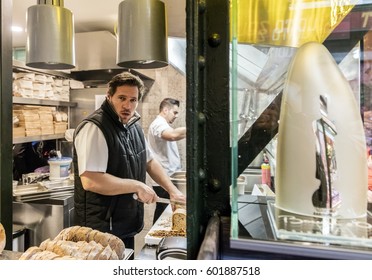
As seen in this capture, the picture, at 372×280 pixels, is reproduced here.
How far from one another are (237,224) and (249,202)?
11cm

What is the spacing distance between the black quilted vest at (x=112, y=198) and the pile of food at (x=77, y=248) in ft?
2.35

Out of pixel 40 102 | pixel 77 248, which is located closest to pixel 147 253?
pixel 77 248

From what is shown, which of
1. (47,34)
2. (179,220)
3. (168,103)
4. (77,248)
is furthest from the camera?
(168,103)

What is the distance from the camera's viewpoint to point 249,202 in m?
0.53

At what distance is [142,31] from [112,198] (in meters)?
1.15

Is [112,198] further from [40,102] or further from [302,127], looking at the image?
[302,127]

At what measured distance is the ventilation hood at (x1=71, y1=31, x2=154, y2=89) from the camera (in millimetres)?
2500

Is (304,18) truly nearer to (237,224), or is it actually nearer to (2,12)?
(237,224)

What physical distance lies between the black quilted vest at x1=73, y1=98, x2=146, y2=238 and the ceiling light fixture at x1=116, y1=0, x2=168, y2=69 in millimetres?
889

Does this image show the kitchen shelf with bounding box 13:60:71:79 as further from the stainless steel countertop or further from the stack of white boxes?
the stainless steel countertop

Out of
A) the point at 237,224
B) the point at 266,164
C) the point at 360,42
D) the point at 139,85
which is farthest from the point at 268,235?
the point at 139,85

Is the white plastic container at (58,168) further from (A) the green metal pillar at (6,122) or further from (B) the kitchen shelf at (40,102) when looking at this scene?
(A) the green metal pillar at (6,122)

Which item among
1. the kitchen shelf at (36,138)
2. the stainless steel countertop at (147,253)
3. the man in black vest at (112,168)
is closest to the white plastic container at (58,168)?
the kitchen shelf at (36,138)

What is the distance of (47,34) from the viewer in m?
0.94
